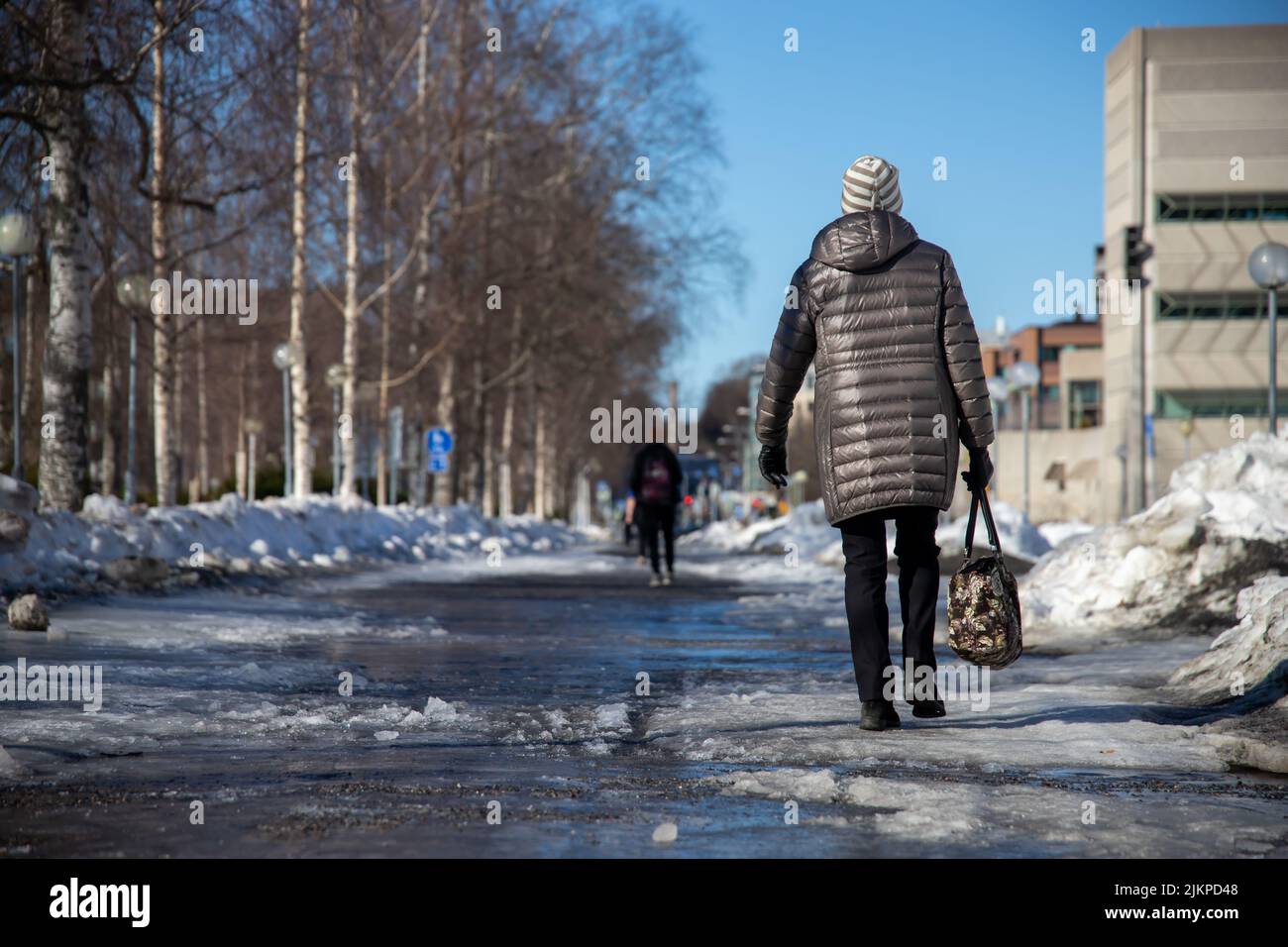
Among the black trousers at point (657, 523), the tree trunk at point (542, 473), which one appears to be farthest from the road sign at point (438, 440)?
the tree trunk at point (542, 473)

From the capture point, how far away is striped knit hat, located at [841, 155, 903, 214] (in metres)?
6.56

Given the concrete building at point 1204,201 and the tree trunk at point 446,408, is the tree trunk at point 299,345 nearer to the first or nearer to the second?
the tree trunk at point 446,408

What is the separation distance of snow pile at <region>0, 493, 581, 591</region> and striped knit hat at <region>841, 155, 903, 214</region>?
6848 mm

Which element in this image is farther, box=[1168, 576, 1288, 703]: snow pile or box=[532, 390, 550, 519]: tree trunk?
box=[532, 390, 550, 519]: tree trunk

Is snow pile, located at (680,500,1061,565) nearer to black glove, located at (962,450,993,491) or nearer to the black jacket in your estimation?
black glove, located at (962,450,993,491)

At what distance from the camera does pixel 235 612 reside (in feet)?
38.6

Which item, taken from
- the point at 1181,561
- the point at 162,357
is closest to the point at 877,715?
the point at 1181,561

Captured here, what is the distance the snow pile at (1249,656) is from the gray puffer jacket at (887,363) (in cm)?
157

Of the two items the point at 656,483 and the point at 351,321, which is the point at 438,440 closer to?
the point at 351,321

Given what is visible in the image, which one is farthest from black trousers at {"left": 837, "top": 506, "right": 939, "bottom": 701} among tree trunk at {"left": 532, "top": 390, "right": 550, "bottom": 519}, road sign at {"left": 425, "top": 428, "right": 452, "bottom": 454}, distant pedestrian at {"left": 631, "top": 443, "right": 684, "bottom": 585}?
tree trunk at {"left": 532, "top": 390, "right": 550, "bottom": 519}

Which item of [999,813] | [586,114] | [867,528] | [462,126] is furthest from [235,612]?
[586,114]

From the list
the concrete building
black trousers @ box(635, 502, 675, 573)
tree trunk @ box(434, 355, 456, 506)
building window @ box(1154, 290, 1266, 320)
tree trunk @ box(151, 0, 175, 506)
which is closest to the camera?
black trousers @ box(635, 502, 675, 573)

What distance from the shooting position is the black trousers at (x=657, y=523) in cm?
1931
